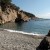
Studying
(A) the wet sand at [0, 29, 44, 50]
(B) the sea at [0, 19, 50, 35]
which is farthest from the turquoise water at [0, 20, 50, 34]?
(A) the wet sand at [0, 29, 44, 50]

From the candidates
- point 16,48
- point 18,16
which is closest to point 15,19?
point 18,16

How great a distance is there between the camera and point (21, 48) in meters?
14.9

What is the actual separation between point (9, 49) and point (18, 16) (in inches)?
3576

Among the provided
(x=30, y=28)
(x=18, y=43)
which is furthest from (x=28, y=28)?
(x=18, y=43)

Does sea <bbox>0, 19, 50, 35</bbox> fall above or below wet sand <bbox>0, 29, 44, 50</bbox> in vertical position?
below

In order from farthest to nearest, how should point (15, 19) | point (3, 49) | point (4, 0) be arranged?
point (15, 19), point (4, 0), point (3, 49)

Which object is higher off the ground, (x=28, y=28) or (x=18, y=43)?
(x=18, y=43)

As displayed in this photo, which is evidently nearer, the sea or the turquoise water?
the sea

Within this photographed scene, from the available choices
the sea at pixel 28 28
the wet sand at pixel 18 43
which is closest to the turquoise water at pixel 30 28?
the sea at pixel 28 28

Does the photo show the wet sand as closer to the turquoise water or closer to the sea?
the sea

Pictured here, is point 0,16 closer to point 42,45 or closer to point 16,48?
point 16,48

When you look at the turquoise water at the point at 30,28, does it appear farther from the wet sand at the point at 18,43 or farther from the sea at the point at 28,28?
the wet sand at the point at 18,43

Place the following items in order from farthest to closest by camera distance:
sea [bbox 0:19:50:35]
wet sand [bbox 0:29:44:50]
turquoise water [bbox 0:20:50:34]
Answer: turquoise water [bbox 0:20:50:34], sea [bbox 0:19:50:35], wet sand [bbox 0:29:44:50]

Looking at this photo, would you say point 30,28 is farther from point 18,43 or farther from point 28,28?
point 18,43
